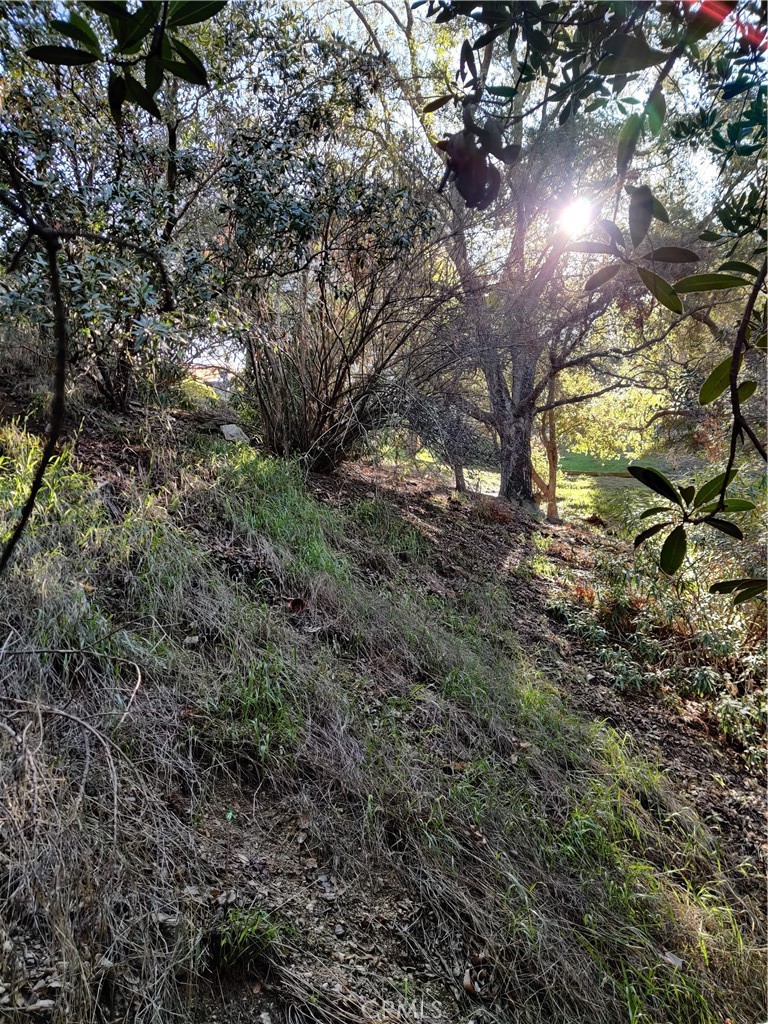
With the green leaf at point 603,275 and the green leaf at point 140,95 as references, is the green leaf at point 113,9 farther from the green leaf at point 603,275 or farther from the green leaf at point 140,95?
the green leaf at point 603,275

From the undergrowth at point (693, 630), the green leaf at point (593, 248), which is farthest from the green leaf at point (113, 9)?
the undergrowth at point (693, 630)

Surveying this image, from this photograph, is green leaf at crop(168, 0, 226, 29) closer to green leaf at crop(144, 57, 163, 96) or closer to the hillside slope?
green leaf at crop(144, 57, 163, 96)

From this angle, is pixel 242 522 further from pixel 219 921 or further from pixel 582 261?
pixel 582 261

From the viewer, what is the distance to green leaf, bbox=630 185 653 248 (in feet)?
2.36

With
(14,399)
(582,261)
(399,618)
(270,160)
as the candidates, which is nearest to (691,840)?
(399,618)

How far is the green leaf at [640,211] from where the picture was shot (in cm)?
72

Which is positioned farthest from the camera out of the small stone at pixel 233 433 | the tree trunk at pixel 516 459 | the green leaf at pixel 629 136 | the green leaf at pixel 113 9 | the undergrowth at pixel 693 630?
the tree trunk at pixel 516 459

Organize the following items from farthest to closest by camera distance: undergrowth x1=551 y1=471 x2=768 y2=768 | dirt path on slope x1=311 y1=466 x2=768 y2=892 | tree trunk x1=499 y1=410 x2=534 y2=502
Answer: tree trunk x1=499 y1=410 x2=534 y2=502 < undergrowth x1=551 y1=471 x2=768 y2=768 < dirt path on slope x1=311 y1=466 x2=768 y2=892

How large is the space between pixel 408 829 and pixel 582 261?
5.43m

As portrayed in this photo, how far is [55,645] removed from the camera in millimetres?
1990

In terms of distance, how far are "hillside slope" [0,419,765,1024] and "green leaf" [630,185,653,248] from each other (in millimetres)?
1159

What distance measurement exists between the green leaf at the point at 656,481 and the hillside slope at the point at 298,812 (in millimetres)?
1047

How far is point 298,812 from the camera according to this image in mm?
1832

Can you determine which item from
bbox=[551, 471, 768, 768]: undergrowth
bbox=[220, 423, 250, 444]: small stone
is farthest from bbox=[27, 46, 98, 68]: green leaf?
bbox=[220, 423, 250, 444]: small stone
